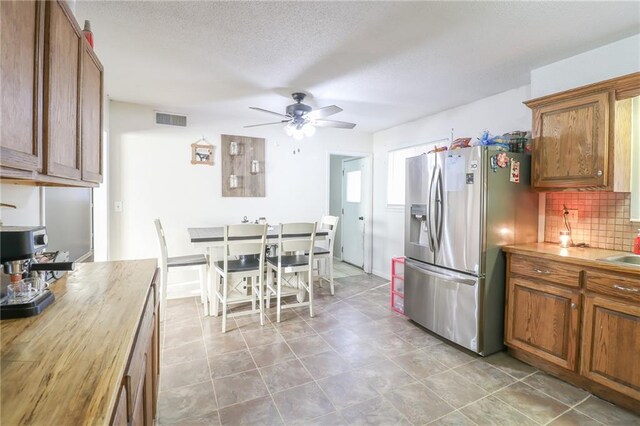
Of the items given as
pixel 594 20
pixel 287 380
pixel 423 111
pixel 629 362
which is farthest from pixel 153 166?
pixel 629 362

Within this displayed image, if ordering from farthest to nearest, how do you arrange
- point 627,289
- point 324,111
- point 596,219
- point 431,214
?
point 324,111
point 431,214
point 596,219
point 627,289

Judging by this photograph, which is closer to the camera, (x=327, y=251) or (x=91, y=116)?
(x=91, y=116)

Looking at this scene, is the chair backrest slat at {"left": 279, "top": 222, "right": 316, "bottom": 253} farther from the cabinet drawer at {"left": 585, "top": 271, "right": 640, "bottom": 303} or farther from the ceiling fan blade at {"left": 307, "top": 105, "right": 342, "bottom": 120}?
the cabinet drawer at {"left": 585, "top": 271, "right": 640, "bottom": 303}

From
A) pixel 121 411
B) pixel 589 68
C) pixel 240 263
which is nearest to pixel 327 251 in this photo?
pixel 240 263

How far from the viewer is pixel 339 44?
2.29 m

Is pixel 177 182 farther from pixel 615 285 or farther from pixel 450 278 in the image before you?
pixel 615 285

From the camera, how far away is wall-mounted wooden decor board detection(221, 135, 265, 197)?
14.2 ft

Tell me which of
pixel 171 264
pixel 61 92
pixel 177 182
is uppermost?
pixel 61 92

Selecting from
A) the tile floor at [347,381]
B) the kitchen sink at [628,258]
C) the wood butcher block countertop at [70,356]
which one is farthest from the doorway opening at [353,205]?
the wood butcher block countertop at [70,356]

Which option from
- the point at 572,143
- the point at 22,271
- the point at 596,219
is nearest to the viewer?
the point at 22,271

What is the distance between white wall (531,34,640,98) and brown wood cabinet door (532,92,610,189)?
0.89 feet

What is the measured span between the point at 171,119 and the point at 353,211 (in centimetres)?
332

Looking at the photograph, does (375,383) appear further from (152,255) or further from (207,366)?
(152,255)

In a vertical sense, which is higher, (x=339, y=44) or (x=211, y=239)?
(x=339, y=44)
